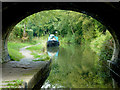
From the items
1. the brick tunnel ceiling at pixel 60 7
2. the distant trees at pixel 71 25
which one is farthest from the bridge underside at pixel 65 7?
the distant trees at pixel 71 25

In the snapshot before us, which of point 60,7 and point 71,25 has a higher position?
point 71,25

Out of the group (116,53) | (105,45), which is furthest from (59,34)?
(116,53)

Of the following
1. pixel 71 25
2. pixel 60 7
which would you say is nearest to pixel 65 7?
pixel 60 7

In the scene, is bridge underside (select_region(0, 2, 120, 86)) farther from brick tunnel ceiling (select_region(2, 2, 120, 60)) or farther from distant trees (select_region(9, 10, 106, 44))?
distant trees (select_region(9, 10, 106, 44))

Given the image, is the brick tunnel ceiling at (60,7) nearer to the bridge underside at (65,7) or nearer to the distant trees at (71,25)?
the bridge underside at (65,7)

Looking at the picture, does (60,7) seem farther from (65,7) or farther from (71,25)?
(71,25)

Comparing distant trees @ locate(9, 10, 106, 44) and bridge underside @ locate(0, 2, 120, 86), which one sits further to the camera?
distant trees @ locate(9, 10, 106, 44)

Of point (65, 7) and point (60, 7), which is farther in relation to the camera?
point (60, 7)

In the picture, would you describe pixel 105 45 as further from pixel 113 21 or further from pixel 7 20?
pixel 7 20

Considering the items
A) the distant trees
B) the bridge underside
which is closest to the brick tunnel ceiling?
the bridge underside

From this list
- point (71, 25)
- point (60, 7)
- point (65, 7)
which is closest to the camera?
point (65, 7)

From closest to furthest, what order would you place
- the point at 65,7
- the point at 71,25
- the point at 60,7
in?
the point at 65,7
the point at 60,7
the point at 71,25

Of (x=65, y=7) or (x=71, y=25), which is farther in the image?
(x=71, y=25)

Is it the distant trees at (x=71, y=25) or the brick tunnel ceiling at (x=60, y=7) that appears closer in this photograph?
the brick tunnel ceiling at (x=60, y=7)
